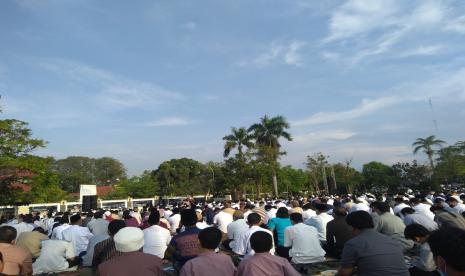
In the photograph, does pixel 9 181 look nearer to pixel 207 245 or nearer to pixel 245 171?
pixel 207 245

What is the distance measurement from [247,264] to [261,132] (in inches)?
1471

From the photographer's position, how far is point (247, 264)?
12.3 ft

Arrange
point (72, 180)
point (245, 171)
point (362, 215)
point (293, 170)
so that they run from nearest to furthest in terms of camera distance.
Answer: point (362, 215)
point (245, 171)
point (293, 170)
point (72, 180)

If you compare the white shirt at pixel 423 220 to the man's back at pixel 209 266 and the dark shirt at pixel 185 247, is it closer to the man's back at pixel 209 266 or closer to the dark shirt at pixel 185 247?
the dark shirt at pixel 185 247

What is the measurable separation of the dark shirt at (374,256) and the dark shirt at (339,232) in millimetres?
3479

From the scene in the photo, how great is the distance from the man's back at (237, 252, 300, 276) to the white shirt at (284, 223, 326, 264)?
10.6ft

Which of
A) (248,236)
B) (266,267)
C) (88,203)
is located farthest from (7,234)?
(88,203)

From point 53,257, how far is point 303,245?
5.07 metres

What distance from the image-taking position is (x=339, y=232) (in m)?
7.41

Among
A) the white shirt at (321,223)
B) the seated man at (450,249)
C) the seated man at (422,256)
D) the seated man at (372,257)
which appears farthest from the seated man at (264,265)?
the white shirt at (321,223)

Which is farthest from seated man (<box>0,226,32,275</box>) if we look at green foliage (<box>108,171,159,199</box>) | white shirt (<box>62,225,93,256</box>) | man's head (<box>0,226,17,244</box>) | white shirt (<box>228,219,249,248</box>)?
green foliage (<box>108,171,159,199</box>)

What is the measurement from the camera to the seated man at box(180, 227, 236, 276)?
139 inches

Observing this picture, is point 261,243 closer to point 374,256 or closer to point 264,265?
point 264,265

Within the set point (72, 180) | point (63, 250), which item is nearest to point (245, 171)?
point (63, 250)
